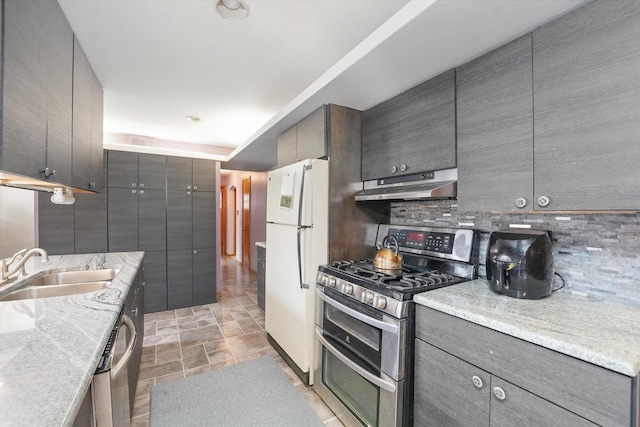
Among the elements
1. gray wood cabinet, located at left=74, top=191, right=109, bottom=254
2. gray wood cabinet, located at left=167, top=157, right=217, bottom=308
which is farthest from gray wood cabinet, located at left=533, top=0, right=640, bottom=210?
gray wood cabinet, located at left=74, top=191, right=109, bottom=254

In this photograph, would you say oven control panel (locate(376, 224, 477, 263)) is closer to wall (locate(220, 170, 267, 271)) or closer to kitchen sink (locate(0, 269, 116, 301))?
kitchen sink (locate(0, 269, 116, 301))

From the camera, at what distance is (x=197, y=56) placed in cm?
222

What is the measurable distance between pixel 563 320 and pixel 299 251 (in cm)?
155

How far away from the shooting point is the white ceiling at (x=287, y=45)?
1300 millimetres

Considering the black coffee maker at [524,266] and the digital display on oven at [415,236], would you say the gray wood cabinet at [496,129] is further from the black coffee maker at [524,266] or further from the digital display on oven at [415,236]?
the digital display on oven at [415,236]

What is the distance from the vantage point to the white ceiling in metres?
1.30

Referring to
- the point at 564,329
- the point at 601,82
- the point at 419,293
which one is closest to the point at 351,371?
the point at 419,293

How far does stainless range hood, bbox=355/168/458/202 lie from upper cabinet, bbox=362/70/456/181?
49 mm

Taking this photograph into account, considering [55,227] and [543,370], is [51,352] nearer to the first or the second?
[543,370]

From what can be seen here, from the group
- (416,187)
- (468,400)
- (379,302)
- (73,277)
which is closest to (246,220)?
(73,277)

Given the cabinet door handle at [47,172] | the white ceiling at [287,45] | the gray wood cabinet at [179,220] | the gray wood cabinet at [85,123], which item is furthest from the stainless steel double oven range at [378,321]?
the gray wood cabinet at [179,220]

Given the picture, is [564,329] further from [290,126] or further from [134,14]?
[134,14]

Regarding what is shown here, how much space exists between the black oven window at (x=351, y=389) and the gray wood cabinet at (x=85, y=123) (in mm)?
2156

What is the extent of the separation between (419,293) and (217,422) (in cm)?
152
